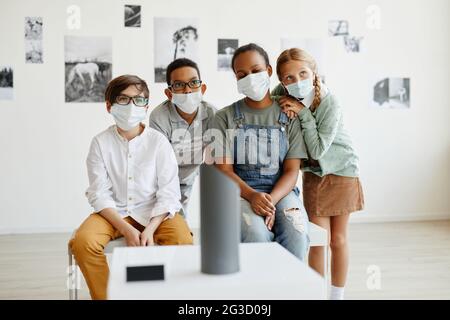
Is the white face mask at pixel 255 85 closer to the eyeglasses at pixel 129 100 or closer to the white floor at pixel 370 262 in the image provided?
the eyeglasses at pixel 129 100

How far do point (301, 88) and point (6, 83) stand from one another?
249 centimetres

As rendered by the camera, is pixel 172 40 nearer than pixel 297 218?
No

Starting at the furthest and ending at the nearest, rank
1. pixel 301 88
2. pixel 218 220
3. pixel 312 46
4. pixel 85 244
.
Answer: pixel 312 46 → pixel 301 88 → pixel 85 244 → pixel 218 220

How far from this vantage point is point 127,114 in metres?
2.12

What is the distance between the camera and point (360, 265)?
9.95 feet

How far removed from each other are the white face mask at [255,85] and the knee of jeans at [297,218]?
18.1 inches

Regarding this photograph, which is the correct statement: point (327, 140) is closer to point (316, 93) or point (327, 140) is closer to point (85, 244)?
point (316, 93)

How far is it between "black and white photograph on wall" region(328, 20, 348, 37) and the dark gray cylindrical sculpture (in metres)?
3.21

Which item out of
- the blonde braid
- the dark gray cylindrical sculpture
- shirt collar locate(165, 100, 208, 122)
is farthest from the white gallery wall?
the dark gray cylindrical sculpture

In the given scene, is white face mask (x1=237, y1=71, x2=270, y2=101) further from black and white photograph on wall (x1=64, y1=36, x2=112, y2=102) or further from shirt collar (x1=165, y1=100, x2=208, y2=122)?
black and white photograph on wall (x1=64, y1=36, x2=112, y2=102)

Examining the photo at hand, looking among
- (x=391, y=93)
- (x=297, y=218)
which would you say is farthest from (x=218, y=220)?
(x=391, y=93)

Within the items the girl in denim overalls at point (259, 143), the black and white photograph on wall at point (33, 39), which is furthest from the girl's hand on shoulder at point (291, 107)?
the black and white photograph on wall at point (33, 39)
